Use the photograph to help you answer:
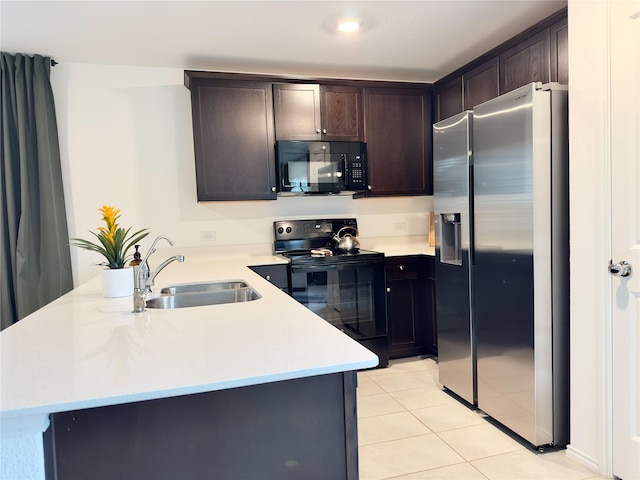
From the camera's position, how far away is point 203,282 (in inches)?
90.3

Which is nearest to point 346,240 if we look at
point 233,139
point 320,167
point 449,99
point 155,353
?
point 320,167

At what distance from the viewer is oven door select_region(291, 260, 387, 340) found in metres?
3.37

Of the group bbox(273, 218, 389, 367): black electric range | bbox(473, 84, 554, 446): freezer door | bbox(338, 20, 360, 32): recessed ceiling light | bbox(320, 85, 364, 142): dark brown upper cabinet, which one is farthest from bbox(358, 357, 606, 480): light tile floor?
bbox(338, 20, 360, 32): recessed ceiling light

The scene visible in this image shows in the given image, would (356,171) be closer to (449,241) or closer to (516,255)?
(449,241)

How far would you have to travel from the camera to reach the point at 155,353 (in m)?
1.13

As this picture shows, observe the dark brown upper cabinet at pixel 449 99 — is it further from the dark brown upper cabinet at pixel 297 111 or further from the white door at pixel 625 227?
the white door at pixel 625 227

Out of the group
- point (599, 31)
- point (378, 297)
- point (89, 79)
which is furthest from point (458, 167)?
point (89, 79)

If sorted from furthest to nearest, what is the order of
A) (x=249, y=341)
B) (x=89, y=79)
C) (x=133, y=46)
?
(x=89, y=79) → (x=133, y=46) → (x=249, y=341)

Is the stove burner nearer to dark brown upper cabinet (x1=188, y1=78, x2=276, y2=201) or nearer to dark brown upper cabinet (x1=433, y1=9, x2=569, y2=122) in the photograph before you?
dark brown upper cabinet (x1=188, y1=78, x2=276, y2=201)

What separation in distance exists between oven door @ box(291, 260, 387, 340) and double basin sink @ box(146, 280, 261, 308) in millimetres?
1110

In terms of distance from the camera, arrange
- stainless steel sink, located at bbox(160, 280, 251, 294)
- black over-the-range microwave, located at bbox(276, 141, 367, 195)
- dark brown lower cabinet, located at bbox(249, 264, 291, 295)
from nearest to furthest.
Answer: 1. stainless steel sink, located at bbox(160, 280, 251, 294)
2. dark brown lower cabinet, located at bbox(249, 264, 291, 295)
3. black over-the-range microwave, located at bbox(276, 141, 367, 195)

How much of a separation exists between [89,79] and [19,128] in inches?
24.8

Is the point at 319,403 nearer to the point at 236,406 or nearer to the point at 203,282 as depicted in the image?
the point at 236,406

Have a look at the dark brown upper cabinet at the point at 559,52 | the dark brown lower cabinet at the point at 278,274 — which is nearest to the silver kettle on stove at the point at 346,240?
the dark brown lower cabinet at the point at 278,274
